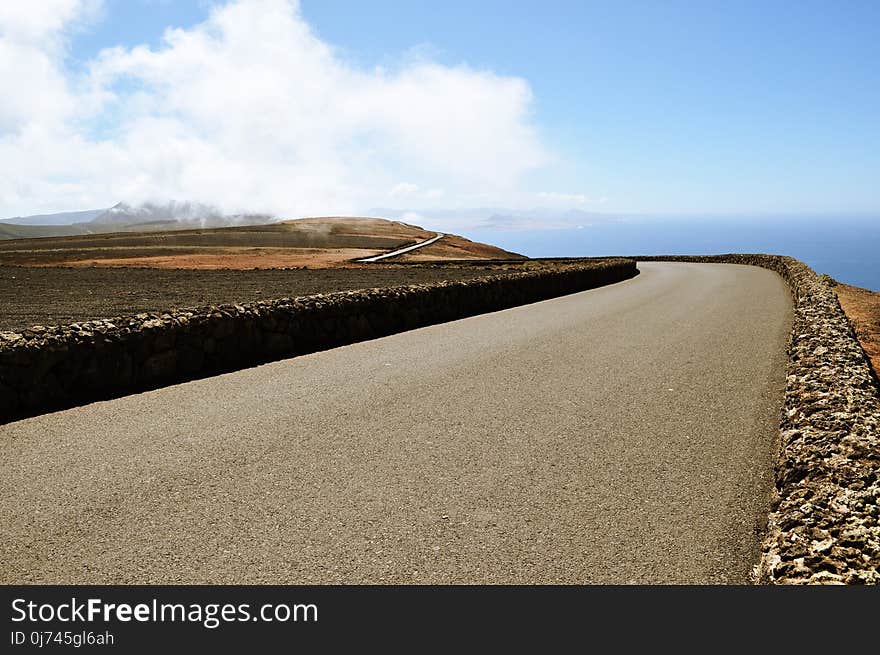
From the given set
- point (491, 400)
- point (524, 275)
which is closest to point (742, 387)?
point (491, 400)

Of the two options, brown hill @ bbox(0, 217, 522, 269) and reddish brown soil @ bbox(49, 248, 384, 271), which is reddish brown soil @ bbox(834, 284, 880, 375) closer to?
reddish brown soil @ bbox(49, 248, 384, 271)

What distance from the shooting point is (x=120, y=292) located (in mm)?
23734

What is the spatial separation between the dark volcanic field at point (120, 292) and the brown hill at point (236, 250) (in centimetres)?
1622

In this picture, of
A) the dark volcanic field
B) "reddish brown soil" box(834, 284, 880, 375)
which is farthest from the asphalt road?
the dark volcanic field

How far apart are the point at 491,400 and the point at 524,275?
14.0 metres

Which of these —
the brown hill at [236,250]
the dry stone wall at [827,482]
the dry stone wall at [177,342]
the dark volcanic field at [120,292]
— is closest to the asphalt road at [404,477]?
the dry stone wall at [827,482]

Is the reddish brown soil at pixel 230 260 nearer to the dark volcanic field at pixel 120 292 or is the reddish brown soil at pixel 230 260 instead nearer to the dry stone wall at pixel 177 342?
the dark volcanic field at pixel 120 292

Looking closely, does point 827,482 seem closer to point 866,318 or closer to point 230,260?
point 866,318

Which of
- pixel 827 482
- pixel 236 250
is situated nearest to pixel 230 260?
pixel 236 250
